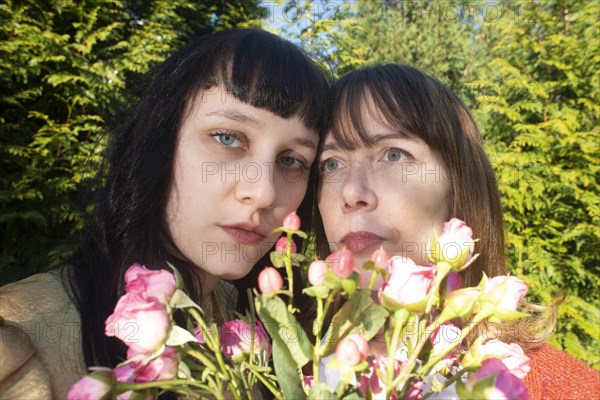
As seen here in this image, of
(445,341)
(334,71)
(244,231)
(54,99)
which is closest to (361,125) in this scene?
(244,231)

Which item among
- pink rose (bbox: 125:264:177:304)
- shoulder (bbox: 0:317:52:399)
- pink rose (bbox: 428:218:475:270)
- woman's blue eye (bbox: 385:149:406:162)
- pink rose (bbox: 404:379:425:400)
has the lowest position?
shoulder (bbox: 0:317:52:399)

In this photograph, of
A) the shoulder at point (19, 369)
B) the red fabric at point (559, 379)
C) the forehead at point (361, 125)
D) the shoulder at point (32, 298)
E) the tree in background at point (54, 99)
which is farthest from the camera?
the tree in background at point (54, 99)

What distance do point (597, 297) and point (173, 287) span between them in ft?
10.5

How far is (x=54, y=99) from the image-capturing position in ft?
8.86

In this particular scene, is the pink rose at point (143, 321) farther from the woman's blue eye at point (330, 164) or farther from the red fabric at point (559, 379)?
the red fabric at point (559, 379)

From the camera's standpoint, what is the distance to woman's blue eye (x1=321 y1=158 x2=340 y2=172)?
128 centimetres

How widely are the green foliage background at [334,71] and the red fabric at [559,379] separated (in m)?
1.42

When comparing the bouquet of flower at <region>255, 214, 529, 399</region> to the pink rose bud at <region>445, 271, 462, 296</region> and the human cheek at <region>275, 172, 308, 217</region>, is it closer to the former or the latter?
the pink rose bud at <region>445, 271, 462, 296</region>

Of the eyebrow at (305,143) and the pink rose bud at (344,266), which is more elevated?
the eyebrow at (305,143)

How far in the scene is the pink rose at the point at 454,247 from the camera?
570 mm

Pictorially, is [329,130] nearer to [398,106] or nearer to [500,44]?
[398,106]

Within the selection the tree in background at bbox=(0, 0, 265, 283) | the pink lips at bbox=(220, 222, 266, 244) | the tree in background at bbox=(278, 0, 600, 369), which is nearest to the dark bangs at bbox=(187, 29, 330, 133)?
the pink lips at bbox=(220, 222, 266, 244)

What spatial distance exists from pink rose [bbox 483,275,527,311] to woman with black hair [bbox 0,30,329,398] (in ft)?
1.76

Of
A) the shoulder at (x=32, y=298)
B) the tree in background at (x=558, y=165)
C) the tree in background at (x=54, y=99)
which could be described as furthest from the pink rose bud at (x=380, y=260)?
the tree in background at (x=558, y=165)
